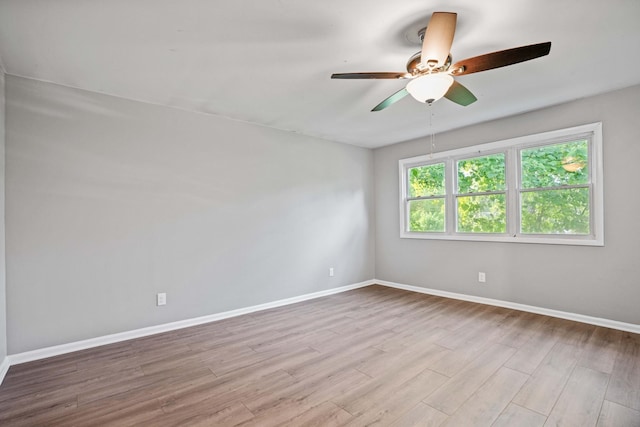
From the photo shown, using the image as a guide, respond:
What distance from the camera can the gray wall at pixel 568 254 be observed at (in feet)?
10.1

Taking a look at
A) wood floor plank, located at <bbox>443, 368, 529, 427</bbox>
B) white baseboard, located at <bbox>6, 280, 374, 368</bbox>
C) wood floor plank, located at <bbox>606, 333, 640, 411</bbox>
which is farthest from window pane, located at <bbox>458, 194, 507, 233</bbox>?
white baseboard, located at <bbox>6, 280, 374, 368</bbox>

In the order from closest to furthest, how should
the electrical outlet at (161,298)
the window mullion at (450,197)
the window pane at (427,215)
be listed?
the electrical outlet at (161,298), the window mullion at (450,197), the window pane at (427,215)

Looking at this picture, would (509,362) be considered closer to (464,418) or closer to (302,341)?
(464,418)

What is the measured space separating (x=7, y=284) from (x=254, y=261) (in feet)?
7.41

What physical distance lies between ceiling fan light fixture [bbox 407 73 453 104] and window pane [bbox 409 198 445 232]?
2911mm

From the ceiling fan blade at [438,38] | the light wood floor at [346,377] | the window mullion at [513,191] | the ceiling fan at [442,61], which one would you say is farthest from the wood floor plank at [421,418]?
the window mullion at [513,191]

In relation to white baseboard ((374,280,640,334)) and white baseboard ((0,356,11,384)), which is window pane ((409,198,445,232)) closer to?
white baseboard ((374,280,640,334))

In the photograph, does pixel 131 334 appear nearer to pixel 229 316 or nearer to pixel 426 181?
pixel 229 316

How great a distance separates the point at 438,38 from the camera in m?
1.76

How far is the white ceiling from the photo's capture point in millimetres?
1855

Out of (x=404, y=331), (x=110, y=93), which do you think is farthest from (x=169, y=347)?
(x=110, y=93)

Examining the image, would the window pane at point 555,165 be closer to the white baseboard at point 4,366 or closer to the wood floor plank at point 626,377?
the wood floor plank at point 626,377

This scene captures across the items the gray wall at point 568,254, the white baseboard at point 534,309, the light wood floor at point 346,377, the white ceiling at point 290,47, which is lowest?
the light wood floor at point 346,377

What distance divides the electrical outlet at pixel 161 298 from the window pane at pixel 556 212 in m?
4.37
